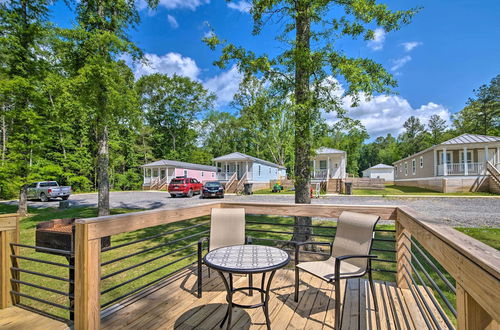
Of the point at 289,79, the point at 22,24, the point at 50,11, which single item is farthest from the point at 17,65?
the point at 289,79

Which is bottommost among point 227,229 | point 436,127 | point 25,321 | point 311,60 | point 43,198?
point 43,198

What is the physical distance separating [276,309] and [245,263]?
34.0 inches

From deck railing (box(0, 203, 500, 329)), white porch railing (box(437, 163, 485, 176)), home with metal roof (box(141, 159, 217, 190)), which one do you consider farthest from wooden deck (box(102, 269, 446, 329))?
home with metal roof (box(141, 159, 217, 190))

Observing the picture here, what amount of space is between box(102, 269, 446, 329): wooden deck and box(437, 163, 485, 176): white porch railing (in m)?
19.2

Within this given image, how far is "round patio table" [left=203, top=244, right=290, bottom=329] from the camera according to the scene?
194 centimetres

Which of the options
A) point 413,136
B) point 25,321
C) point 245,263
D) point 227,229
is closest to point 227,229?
point 227,229

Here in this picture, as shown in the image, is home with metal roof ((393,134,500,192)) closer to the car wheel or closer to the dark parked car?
the dark parked car

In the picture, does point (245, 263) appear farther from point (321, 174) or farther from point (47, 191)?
point (321, 174)

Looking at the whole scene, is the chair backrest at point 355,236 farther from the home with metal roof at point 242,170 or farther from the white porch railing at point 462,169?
the home with metal roof at point 242,170

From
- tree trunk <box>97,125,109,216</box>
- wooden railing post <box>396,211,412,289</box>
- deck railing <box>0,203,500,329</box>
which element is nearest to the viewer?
deck railing <box>0,203,500,329</box>

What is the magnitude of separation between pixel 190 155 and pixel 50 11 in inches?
1125

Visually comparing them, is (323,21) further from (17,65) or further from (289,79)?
(17,65)

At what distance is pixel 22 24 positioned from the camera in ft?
30.5

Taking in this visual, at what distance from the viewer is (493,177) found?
1548 cm
